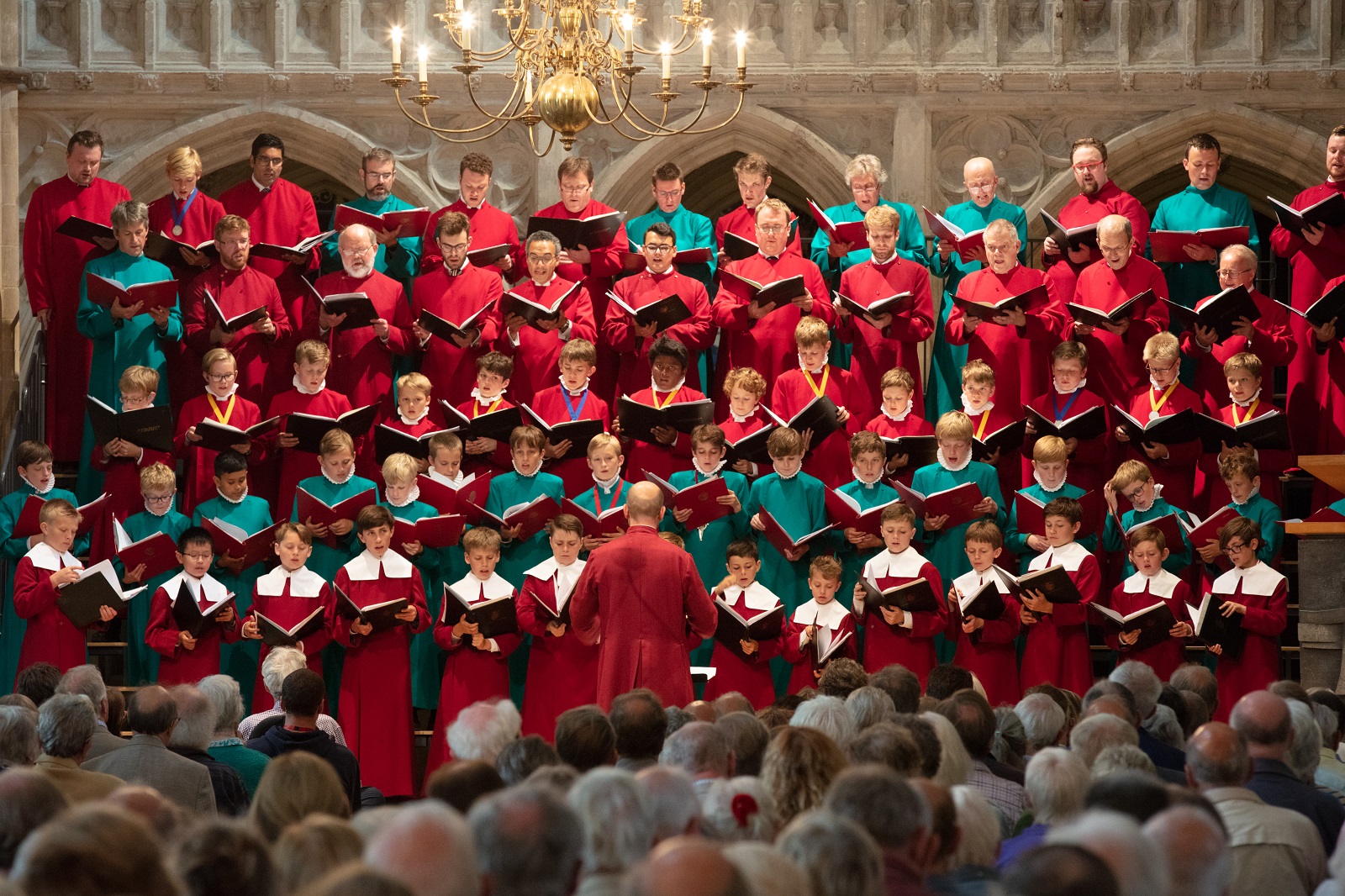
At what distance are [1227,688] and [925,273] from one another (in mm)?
2477

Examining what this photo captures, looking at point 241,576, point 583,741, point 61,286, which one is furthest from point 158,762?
point 61,286

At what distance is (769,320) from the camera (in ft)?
28.0

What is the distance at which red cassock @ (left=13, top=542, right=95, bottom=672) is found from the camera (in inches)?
286

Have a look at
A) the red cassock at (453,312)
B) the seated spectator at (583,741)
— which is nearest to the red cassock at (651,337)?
the red cassock at (453,312)

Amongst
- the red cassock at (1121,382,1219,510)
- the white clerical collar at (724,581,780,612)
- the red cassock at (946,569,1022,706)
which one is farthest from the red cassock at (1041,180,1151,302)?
the white clerical collar at (724,581,780,612)

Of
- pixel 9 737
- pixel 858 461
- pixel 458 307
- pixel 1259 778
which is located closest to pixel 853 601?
pixel 858 461

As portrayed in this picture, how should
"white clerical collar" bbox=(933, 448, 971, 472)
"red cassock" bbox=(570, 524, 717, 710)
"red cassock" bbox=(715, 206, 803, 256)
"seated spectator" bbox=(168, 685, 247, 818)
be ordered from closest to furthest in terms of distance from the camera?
"seated spectator" bbox=(168, 685, 247, 818) < "red cassock" bbox=(570, 524, 717, 710) < "white clerical collar" bbox=(933, 448, 971, 472) < "red cassock" bbox=(715, 206, 803, 256)

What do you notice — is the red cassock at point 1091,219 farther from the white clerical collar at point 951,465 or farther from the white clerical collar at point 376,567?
the white clerical collar at point 376,567

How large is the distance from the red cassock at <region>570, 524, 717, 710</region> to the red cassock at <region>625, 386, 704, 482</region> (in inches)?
59.6

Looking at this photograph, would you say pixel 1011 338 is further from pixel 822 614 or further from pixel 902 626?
pixel 822 614

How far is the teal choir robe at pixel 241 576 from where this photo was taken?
24.5ft

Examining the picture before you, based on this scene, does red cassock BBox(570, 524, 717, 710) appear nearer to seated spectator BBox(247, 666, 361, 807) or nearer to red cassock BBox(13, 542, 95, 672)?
seated spectator BBox(247, 666, 361, 807)

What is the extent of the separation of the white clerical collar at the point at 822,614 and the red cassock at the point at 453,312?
2.15 m

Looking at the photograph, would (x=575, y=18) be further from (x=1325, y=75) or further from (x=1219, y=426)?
(x=1325, y=75)
